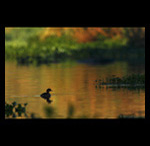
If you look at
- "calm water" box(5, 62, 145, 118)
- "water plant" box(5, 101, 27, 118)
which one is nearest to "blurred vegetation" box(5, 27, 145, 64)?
"calm water" box(5, 62, 145, 118)

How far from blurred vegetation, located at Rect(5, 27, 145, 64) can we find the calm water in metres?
13.0

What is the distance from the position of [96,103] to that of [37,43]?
31.7 meters

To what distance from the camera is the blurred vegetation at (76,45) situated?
46438mm

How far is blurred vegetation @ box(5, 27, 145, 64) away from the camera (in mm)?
46438

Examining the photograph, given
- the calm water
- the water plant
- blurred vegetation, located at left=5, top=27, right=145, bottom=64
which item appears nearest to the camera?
the water plant

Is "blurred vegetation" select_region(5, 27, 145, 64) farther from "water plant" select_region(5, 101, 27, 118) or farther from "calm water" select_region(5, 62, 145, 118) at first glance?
"water plant" select_region(5, 101, 27, 118)

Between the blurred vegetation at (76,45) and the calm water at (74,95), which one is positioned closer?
the calm water at (74,95)

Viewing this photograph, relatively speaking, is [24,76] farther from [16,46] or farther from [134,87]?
[16,46]

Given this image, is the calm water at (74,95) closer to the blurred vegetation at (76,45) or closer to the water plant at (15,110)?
the water plant at (15,110)

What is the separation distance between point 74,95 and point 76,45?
27.7 metres

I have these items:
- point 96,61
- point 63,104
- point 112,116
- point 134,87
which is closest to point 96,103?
point 63,104

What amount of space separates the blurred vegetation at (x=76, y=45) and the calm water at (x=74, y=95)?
13.0m

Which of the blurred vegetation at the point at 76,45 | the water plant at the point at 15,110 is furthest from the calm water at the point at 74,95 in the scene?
the blurred vegetation at the point at 76,45

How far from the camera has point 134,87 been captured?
79.7ft
